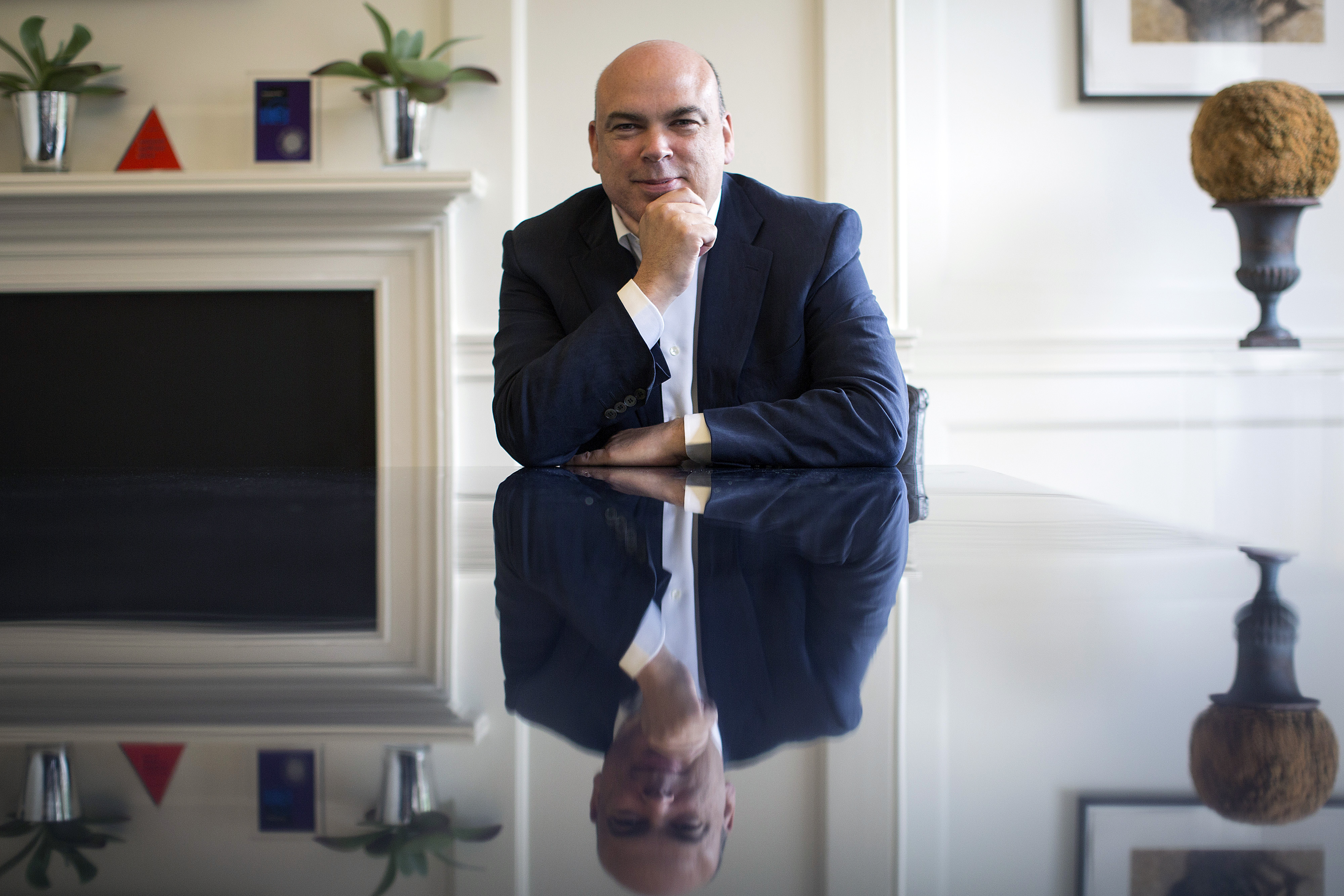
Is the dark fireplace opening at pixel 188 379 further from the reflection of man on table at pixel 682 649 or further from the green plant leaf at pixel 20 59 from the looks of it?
the reflection of man on table at pixel 682 649

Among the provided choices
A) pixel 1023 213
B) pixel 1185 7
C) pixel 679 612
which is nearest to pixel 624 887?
pixel 679 612

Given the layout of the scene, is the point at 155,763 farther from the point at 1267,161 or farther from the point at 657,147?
the point at 1267,161

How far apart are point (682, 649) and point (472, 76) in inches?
100

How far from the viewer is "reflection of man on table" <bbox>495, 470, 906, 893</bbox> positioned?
0.14 m

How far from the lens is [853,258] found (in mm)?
1536

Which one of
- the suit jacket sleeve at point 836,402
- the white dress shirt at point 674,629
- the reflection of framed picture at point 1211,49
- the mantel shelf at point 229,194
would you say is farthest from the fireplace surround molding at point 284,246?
the white dress shirt at point 674,629

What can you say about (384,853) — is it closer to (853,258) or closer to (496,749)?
(496,749)

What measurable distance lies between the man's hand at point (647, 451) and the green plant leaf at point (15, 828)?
1.00 meters

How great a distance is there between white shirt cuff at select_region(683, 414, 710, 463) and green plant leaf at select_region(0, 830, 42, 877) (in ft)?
3.39


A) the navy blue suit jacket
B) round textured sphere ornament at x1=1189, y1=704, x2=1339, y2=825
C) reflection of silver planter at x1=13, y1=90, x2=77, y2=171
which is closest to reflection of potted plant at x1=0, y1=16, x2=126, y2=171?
reflection of silver planter at x1=13, y1=90, x2=77, y2=171

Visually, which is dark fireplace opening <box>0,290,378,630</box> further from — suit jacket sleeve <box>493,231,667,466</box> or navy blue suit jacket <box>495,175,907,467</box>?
suit jacket sleeve <box>493,231,667,466</box>

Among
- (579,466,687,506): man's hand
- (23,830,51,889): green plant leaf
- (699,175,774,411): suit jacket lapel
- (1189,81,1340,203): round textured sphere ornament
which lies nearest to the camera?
(23,830,51,889): green plant leaf

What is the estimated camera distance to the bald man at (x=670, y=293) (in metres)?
1.26

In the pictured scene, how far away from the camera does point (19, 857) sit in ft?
0.41
